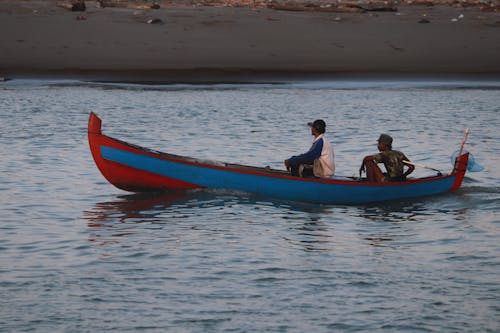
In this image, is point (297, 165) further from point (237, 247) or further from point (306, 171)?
point (237, 247)

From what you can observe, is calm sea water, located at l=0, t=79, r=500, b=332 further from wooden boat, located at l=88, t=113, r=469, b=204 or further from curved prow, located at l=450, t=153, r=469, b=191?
curved prow, located at l=450, t=153, r=469, b=191

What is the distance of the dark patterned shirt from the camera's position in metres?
15.7

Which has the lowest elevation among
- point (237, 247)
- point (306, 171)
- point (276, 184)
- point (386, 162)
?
point (237, 247)

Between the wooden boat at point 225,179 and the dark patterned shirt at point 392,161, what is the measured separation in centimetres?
28

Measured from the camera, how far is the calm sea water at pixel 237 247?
989 cm

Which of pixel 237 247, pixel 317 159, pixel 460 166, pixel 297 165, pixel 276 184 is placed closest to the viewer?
pixel 237 247

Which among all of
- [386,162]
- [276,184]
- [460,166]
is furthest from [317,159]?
[460,166]

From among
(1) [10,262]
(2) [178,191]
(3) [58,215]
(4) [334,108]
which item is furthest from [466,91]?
(1) [10,262]

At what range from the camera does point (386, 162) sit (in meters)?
15.8

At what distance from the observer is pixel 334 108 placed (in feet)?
95.8

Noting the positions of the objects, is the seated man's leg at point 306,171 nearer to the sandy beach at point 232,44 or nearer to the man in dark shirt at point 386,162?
the man in dark shirt at point 386,162

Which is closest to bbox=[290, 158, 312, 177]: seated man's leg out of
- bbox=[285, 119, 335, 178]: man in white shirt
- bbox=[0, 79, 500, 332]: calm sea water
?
bbox=[285, 119, 335, 178]: man in white shirt

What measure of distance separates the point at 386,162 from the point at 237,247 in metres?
4.07

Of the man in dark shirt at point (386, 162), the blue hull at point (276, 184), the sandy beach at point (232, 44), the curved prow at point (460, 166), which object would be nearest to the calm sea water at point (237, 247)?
the blue hull at point (276, 184)
